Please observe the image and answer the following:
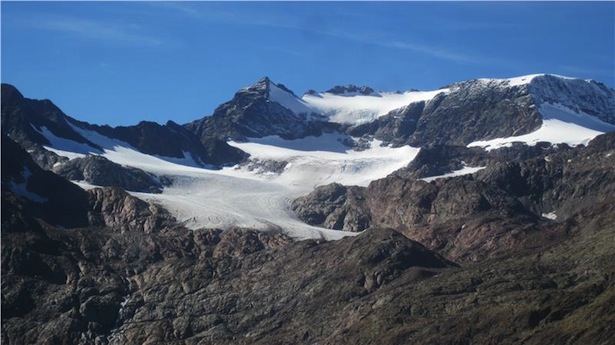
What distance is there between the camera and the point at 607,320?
14650 centimetres

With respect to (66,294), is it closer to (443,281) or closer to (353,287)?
(353,287)

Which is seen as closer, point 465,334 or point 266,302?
point 465,334

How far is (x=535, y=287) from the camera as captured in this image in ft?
553

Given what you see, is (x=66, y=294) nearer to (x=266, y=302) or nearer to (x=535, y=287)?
(x=266, y=302)

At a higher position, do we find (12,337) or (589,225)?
(589,225)

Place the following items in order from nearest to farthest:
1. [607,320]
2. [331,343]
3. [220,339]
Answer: [607,320] → [331,343] → [220,339]

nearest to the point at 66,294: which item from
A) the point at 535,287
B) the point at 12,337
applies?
the point at 12,337

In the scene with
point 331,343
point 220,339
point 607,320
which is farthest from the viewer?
point 220,339

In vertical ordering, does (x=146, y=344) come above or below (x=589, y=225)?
below

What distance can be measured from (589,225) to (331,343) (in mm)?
52063

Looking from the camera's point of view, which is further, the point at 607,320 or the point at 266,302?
the point at 266,302

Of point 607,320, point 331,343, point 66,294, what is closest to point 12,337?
point 66,294

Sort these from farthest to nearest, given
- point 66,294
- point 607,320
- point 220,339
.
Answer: point 66,294 → point 220,339 → point 607,320

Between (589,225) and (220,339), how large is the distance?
193ft
